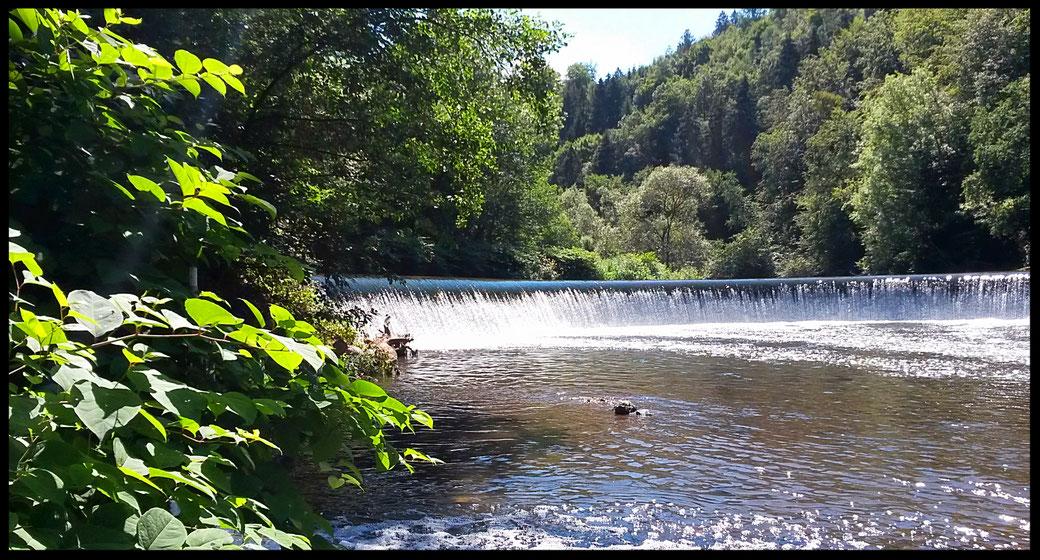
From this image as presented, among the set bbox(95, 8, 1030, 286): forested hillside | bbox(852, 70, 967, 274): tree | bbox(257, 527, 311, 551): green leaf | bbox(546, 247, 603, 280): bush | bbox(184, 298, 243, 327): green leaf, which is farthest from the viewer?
bbox(852, 70, 967, 274): tree

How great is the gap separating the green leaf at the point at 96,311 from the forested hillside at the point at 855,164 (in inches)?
953

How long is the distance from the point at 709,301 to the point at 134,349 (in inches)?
848

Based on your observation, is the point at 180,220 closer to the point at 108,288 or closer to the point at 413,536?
the point at 108,288

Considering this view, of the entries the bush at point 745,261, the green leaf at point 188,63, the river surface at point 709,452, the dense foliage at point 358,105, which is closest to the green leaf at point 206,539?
the green leaf at point 188,63

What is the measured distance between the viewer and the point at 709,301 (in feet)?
72.4

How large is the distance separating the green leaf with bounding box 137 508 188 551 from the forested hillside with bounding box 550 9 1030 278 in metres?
24.3

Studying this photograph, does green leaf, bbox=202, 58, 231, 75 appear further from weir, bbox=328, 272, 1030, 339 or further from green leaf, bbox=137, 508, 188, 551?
weir, bbox=328, 272, 1030, 339

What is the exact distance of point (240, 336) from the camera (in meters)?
1.28

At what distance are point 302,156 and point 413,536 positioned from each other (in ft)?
→ 11.3

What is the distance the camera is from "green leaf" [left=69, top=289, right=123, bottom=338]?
1176 millimetres

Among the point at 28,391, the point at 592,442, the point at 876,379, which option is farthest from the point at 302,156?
the point at 876,379

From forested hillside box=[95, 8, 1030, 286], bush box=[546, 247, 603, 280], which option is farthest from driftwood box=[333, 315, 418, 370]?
bush box=[546, 247, 603, 280]

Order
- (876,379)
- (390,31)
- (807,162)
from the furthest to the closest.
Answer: (807,162) → (876,379) → (390,31)

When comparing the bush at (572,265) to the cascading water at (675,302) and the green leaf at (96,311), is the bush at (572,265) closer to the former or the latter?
the cascading water at (675,302)
